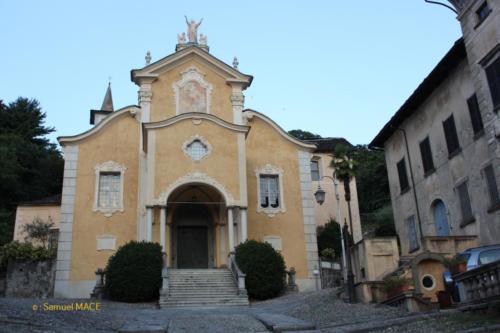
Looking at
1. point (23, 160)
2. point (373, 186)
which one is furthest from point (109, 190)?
point (373, 186)

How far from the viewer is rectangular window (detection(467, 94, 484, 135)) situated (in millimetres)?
20188

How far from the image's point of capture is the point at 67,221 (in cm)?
2658

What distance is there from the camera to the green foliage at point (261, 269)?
23062 mm

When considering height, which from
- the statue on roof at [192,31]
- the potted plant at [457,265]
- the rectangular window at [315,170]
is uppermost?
the statue on roof at [192,31]

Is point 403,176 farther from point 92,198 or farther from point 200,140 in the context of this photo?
point 92,198

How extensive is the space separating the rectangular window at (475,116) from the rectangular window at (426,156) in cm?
389

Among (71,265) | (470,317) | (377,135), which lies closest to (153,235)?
(71,265)

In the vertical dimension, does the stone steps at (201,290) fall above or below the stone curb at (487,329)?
above

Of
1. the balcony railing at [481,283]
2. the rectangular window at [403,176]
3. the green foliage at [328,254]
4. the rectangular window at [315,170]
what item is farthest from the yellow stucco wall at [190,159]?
the balcony railing at [481,283]

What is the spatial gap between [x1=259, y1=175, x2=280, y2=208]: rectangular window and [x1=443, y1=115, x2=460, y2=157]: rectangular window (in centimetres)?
985

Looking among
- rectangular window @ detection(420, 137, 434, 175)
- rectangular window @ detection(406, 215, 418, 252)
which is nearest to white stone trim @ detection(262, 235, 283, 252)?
rectangular window @ detection(406, 215, 418, 252)

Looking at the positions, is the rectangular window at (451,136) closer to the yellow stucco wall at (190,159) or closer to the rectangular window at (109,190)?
the yellow stucco wall at (190,159)

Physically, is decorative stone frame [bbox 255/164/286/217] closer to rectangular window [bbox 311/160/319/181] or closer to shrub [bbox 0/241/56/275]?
shrub [bbox 0/241/56/275]

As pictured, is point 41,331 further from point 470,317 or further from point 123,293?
point 123,293
